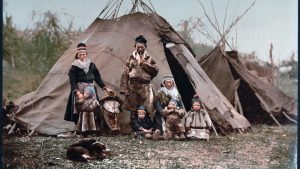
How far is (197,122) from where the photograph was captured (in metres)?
6.98

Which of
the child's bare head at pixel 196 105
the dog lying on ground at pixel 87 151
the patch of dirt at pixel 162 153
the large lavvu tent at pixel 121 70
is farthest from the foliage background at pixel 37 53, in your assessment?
the dog lying on ground at pixel 87 151

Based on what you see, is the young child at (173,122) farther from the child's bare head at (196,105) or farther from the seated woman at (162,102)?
the child's bare head at (196,105)

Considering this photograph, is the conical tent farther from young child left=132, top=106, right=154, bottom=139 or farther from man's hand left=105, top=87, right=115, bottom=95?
man's hand left=105, top=87, right=115, bottom=95

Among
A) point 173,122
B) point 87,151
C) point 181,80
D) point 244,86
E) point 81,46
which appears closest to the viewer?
point 87,151

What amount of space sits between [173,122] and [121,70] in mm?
792

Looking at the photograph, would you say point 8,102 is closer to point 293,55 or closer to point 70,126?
point 70,126

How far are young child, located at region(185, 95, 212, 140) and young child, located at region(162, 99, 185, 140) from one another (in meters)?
0.08

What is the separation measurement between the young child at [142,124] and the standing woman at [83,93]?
38 cm

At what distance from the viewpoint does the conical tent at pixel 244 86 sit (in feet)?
24.6

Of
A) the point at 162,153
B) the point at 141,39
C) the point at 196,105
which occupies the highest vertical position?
the point at 141,39

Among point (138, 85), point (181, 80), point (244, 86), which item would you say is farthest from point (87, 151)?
point (244, 86)

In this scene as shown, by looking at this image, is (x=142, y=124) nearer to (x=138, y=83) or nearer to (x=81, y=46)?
(x=138, y=83)

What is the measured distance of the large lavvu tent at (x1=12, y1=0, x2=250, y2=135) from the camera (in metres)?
7.04

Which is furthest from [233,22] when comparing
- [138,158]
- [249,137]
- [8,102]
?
[8,102]
